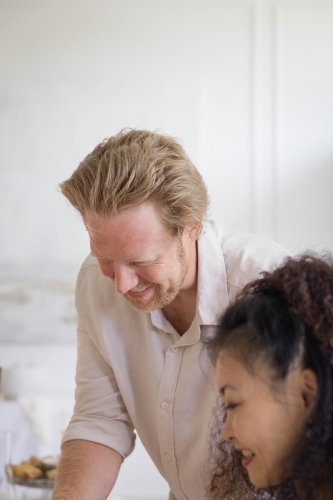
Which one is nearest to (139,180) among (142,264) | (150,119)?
(142,264)

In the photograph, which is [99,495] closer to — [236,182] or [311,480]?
[311,480]

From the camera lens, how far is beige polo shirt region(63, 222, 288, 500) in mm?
1506

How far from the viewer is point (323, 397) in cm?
98

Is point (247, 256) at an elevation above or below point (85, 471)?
above

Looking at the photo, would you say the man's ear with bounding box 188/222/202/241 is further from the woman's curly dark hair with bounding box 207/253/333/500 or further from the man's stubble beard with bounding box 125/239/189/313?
the woman's curly dark hair with bounding box 207/253/333/500

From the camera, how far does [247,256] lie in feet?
4.94

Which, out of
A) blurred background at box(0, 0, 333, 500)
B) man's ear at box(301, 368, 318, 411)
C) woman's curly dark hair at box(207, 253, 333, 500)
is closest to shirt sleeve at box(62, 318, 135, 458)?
woman's curly dark hair at box(207, 253, 333, 500)

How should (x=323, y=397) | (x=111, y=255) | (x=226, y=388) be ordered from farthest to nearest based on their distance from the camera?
(x=111, y=255)
(x=226, y=388)
(x=323, y=397)

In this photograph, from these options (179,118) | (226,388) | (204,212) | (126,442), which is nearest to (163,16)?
(179,118)

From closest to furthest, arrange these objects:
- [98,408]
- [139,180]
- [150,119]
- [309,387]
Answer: [309,387]
[139,180]
[98,408]
[150,119]

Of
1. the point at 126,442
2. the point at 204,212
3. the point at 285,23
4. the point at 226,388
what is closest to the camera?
the point at 226,388

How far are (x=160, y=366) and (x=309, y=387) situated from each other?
62 cm

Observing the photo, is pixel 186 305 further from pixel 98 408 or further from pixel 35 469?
pixel 35 469

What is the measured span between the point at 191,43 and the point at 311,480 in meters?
2.62
